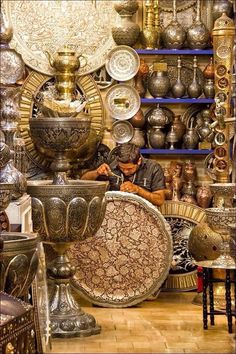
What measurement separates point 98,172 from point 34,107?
965 millimetres

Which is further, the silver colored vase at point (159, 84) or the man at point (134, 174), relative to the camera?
the silver colored vase at point (159, 84)

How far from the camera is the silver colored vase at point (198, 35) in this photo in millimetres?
9312

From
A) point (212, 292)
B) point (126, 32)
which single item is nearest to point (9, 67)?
point (212, 292)

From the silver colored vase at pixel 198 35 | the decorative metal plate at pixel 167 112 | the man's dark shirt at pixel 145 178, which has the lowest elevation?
the man's dark shirt at pixel 145 178

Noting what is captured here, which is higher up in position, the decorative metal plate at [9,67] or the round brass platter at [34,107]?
the decorative metal plate at [9,67]

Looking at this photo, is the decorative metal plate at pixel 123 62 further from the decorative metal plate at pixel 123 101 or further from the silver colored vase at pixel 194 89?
the silver colored vase at pixel 194 89

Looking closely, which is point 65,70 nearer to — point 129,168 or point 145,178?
point 129,168

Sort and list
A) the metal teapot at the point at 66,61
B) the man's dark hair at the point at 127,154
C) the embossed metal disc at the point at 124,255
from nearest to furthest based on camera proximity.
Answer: the embossed metal disc at the point at 124,255, the man's dark hair at the point at 127,154, the metal teapot at the point at 66,61

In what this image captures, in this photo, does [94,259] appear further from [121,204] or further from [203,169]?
[203,169]

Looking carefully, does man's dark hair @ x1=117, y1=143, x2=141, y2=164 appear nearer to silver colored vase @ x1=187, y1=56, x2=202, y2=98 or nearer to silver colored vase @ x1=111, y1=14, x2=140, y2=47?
silver colored vase @ x1=187, y1=56, x2=202, y2=98

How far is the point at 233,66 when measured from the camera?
9172mm

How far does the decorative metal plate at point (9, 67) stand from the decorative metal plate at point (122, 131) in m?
3.11

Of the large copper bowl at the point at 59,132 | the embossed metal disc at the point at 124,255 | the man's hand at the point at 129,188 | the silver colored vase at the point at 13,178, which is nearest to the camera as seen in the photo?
the silver colored vase at the point at 13,178

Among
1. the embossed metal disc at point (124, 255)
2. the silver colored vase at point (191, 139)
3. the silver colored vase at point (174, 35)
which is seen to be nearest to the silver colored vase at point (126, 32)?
the silver colored vase at point (174, 35)
